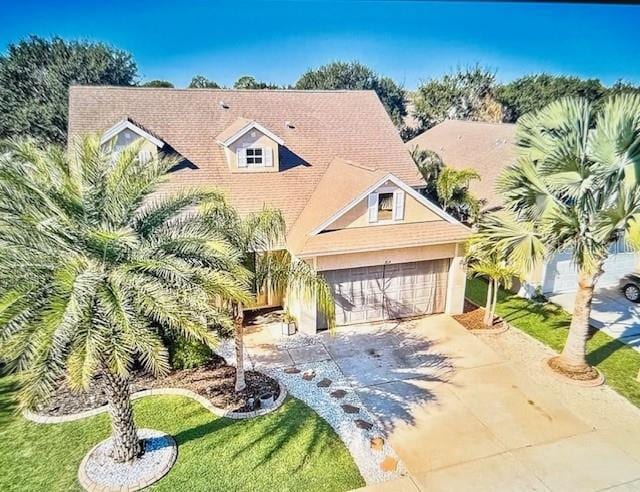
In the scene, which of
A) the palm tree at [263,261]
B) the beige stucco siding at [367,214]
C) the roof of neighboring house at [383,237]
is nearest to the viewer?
the palm tree at [263,261]

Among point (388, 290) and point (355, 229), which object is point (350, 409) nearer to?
point (388, 290)

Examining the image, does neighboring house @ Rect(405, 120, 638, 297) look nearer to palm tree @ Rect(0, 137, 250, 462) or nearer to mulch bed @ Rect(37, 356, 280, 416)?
mulch bed @ Rect(37, 356, 280, 416)

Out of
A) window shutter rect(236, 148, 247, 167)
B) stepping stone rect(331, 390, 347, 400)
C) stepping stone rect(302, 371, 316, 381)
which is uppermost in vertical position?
window shutter rect(236, 148, 247, 167)

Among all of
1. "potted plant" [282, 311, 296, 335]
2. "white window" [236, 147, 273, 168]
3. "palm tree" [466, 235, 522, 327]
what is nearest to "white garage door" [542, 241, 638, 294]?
"palm tree" [466, 235, 522, 327]

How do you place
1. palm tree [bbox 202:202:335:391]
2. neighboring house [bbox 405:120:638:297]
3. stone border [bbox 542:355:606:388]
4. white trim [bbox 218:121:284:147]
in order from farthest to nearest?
neighboring house [bbox 405:120:638:297] < white trim [bbox 218:121:284:147] < stone border [bbox 542:355:606:388] < palm tree [bbox 202:202:335:391]

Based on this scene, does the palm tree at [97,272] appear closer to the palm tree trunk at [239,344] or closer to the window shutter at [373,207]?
the palm tree trunk at [239,344]

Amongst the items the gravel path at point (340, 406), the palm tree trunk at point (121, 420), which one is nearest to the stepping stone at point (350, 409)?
the gravel path at point (340, 406)

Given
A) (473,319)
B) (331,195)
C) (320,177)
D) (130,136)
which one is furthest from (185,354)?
(473,319)
